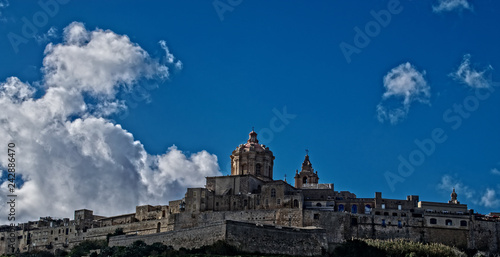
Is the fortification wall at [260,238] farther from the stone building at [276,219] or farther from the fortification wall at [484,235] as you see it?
the fortification wall at [484,235]

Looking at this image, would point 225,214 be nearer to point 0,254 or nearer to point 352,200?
point 352,200

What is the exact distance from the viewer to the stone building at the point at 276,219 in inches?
2402

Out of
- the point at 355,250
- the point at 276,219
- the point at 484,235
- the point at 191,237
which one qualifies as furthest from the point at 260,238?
the point at 484,235

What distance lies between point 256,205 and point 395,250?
13454 mm

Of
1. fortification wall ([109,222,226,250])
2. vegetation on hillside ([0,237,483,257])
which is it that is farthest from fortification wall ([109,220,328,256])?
vegetation on hillside ([0,237,483,257])

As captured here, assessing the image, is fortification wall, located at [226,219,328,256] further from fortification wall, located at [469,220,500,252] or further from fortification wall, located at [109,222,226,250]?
fortification wall, located at [469,220,500,252]

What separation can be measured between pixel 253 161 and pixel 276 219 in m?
9.75

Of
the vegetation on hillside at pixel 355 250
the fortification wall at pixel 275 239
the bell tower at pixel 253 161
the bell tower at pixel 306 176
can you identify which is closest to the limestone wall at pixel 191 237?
the vegetation on hillside at pixel 355 250

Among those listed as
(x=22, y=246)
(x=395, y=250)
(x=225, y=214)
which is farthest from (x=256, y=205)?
(x=22, y=246)

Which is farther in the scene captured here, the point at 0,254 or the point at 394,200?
the point at 0,254

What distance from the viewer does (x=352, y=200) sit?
69.9 metres

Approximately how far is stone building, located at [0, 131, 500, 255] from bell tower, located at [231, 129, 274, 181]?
9 centimetres

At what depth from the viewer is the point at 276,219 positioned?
217 ft

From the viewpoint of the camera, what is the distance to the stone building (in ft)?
200
